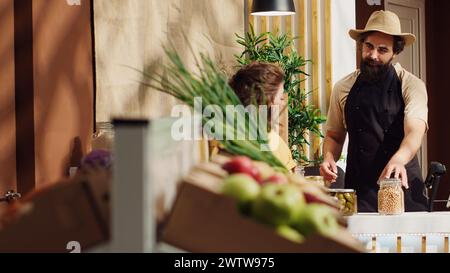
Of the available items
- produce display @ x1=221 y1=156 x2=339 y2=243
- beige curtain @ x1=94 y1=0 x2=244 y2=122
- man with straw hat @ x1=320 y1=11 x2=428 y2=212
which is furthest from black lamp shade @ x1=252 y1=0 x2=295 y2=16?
produce display @ x1=221 y1=156 x2=339 y2=243

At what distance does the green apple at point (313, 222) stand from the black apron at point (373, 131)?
288cm

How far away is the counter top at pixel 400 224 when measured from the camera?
3.54 m

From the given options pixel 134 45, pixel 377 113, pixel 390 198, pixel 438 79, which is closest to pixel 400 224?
pixel 390 198

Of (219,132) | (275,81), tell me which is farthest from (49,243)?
(275,81)

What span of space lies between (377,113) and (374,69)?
0.23m

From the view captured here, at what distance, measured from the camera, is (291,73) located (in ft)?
21.8

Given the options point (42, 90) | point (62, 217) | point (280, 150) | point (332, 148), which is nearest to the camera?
point (62, 217)

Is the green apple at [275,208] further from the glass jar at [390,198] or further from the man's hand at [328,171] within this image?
the man's hand at [328,171]

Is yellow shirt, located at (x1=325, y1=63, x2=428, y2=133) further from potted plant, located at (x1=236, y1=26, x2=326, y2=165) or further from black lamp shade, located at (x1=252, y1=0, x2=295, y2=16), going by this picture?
potted plant, located at (x1=236, y1=26, x2=326, y2=165)

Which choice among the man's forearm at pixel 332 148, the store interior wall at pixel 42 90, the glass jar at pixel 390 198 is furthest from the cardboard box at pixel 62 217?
the store interior wall at pixel 42 90

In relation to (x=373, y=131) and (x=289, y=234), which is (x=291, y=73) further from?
(x=289, y=234)

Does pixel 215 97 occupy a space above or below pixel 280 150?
above
